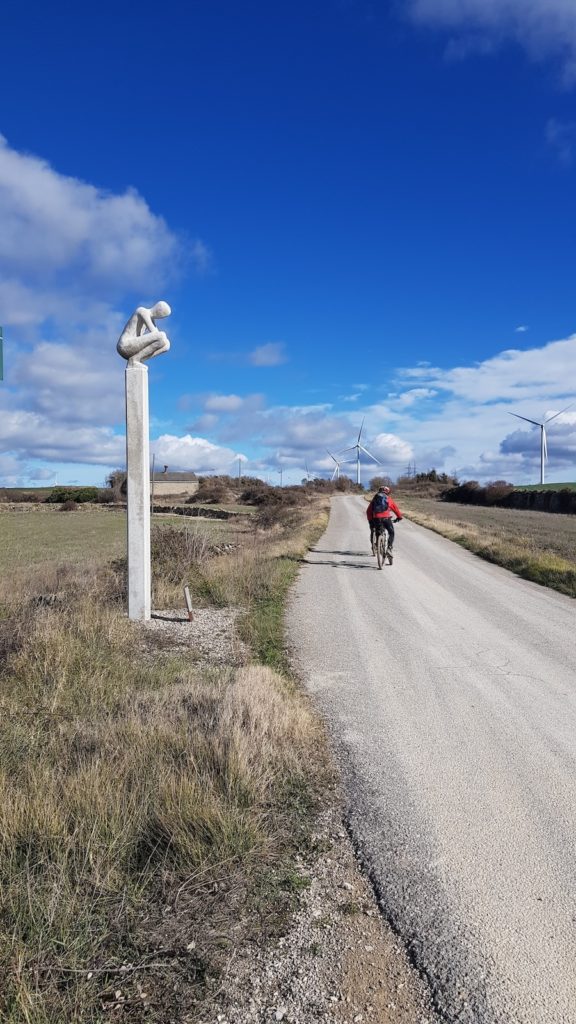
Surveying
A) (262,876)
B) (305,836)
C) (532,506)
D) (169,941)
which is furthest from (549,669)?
(532,506)

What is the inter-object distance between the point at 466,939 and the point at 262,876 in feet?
3.32

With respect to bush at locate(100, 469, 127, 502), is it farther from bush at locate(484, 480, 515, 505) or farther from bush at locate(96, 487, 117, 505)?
bush at locate(484, 480, 515, 505)

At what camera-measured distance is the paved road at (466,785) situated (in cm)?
275

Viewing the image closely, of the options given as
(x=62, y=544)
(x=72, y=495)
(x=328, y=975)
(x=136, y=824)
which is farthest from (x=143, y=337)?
(x=72, y=495)

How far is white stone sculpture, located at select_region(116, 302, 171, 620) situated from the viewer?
9094 mm

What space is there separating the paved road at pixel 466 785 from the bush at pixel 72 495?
290 feet

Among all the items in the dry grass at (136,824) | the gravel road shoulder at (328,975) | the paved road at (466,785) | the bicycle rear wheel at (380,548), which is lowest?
the paved road at (466,785)

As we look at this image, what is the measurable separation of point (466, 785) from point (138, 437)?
21.5 ft

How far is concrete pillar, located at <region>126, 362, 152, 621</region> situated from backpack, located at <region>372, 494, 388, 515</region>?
786 centimetres

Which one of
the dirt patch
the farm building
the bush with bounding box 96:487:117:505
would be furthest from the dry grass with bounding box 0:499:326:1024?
the farm building

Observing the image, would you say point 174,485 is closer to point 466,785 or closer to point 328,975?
point 466,785

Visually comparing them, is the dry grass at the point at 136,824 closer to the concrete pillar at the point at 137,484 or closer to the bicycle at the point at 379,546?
the concrete pillar at the point at 137,484

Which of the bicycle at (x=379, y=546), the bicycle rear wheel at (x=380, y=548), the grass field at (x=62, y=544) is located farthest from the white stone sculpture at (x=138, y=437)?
the grass field at (x=62, y=544)

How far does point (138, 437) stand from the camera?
359 inches
